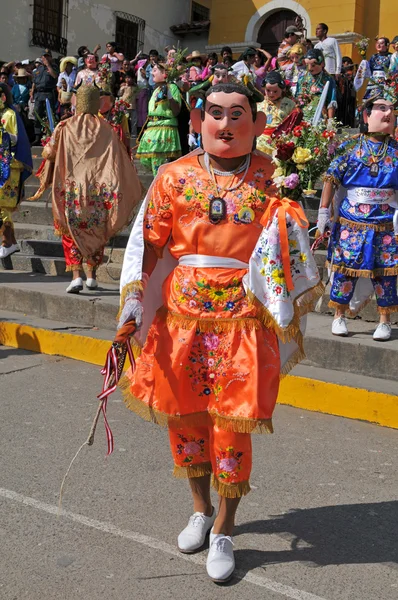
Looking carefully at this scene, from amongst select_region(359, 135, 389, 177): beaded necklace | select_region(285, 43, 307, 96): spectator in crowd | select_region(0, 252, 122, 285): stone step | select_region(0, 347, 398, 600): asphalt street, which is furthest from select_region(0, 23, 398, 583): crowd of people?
select_region(285, 43, 307, 96): spectator in crowd

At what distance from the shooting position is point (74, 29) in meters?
23.5

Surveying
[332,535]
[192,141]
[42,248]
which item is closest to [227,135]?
[332,535]

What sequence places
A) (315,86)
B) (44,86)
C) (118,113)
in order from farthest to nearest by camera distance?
(44,86) → (315,86) → (118,113)

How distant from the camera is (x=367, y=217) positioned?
6.30 meters

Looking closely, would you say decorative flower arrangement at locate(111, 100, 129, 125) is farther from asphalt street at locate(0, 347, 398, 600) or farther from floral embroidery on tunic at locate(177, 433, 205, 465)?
floral embroidery on tunic at locate(177, 433, 205, 465)

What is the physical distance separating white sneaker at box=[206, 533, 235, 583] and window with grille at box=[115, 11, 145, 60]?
22.6m

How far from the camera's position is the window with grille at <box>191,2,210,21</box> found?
87.0 feet

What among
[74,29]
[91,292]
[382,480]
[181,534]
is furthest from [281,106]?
[74,29]

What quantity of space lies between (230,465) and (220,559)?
13.9 inches

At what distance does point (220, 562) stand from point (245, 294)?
103cm

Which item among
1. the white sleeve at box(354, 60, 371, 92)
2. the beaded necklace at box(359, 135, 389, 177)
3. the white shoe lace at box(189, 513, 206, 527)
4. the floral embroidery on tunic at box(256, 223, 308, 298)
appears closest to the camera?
the floral embroidery on tunic at box(256, 223, 308, 298)

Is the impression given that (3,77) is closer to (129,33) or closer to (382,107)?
(382,107)

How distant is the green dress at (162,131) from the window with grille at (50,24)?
12.4 m

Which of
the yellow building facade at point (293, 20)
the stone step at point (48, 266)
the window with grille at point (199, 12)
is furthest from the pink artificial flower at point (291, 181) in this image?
the window with grille at point (199, 12)
